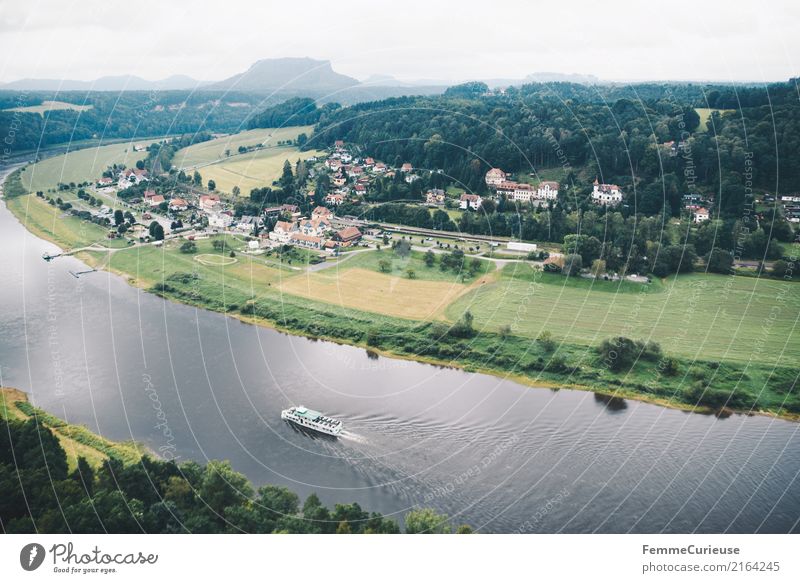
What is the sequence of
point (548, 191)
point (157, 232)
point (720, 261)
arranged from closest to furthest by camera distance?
1. point (720, 261)
2. point (157, 232)
3. point (548, 191)

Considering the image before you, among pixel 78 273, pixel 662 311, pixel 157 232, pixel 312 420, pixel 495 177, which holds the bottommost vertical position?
pixel 312 420

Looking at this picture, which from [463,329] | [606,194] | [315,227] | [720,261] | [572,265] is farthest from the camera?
[606,194]

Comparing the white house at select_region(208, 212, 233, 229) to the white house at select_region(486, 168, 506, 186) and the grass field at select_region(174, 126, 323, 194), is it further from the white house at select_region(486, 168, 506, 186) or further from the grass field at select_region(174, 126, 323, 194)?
the white house at select_region(486, 168, 506, 186)

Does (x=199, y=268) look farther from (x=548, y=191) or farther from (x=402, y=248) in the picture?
(x=548, y=191)

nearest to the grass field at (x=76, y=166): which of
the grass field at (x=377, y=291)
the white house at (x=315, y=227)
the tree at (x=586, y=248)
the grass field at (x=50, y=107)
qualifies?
the grass field at (x=50, y=107)

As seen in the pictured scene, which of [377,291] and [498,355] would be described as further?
[377,291]

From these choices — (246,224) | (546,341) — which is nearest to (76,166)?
(246,224)

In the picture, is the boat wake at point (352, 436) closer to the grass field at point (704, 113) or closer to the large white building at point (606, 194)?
the large white building at point (606, 194)
